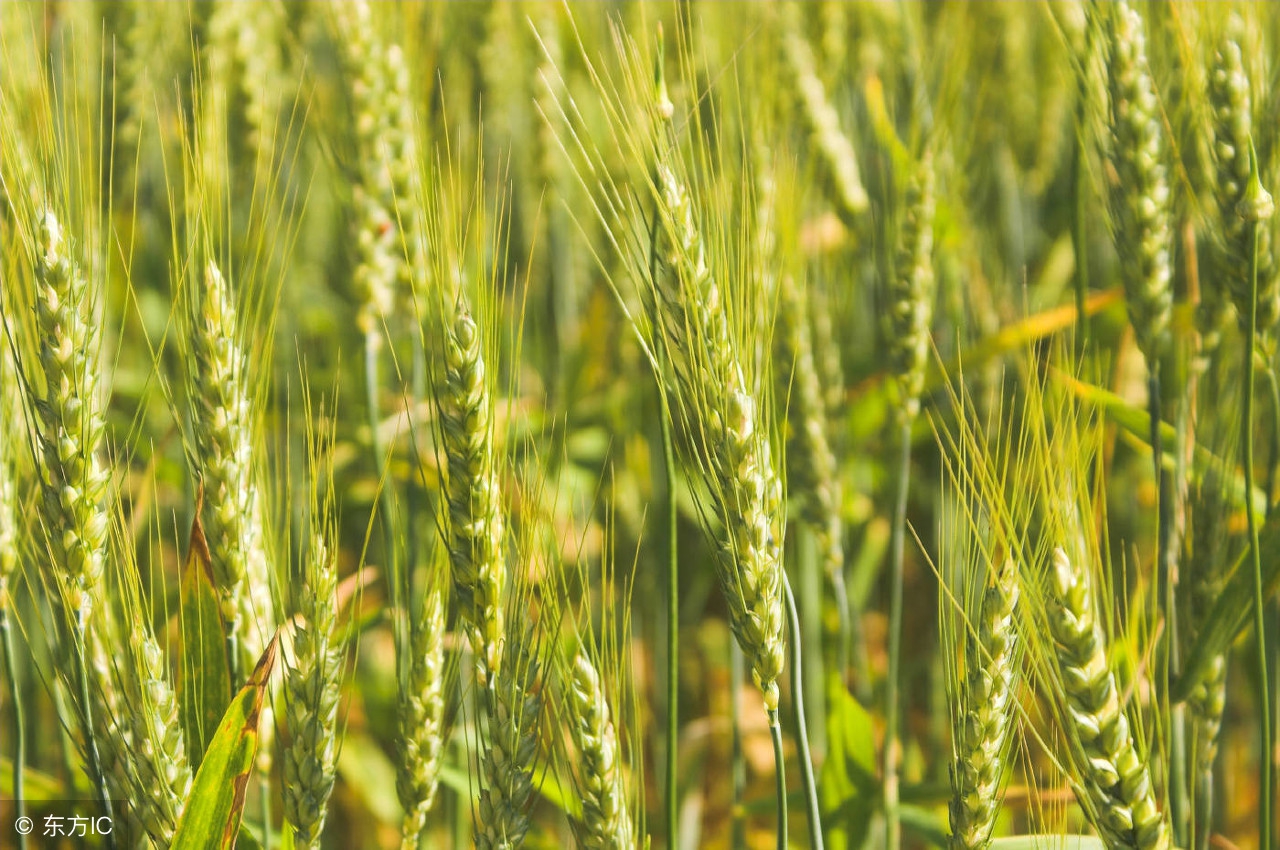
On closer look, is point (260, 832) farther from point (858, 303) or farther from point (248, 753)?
point (858, 303)

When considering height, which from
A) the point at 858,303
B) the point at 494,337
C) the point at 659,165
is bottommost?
the point at 494,337

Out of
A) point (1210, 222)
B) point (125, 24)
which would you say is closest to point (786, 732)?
point (1210, 222)

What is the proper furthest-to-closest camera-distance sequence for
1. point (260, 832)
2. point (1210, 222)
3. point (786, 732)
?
1. point (786, 732)
2. point (260, 832)
3. point (1210, 222)

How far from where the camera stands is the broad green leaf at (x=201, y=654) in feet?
2.87

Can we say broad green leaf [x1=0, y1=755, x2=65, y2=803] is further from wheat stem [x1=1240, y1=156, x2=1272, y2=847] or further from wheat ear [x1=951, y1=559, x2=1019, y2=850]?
wheat stem [x1=1240, y1=156, x2=1272, y2=847]

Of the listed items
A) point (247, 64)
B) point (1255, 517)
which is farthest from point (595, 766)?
point (247, 64)

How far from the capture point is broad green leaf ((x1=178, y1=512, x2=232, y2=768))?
875 mm

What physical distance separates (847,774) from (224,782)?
2.13ft

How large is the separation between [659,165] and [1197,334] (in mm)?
646

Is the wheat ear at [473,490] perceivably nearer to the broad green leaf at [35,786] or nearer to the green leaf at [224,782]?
the green leaf at [224,782]

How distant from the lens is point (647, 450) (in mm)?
1638

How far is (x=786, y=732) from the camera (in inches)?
60.5

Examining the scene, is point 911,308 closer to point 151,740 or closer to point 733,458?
point 733,458

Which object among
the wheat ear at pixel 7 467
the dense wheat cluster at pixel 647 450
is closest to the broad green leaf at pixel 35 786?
the dense wheat cluster at pixel 647 450
